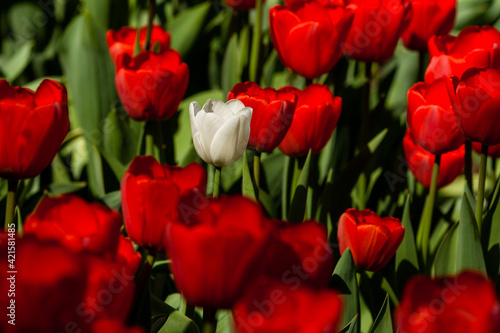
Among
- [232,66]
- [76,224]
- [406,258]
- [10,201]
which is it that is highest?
[76,224]

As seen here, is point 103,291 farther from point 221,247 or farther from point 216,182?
point 216,182

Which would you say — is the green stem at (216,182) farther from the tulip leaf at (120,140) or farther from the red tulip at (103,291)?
the tulip leaf at (120,140)

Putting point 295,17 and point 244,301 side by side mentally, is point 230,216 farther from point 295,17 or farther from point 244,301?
point 295,17

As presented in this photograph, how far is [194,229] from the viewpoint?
20.5 inches

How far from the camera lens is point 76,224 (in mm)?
632

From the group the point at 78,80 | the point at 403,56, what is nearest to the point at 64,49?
the point at 78,80

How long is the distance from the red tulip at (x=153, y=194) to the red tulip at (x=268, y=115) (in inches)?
8.3

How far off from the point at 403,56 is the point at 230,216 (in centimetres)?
167

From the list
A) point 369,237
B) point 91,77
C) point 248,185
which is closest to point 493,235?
point 369,237

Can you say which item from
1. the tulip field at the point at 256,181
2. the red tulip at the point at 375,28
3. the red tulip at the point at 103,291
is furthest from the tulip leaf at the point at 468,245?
the red tulip at the point at 103,291

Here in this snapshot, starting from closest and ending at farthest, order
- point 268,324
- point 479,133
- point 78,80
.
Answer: point 268,324
point 479,133
point 78,80

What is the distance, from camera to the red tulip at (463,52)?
3.63 ft

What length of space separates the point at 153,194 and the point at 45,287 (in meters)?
0.24

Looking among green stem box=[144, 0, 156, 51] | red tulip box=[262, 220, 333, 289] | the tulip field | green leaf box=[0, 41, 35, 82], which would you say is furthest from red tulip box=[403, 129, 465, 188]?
green leaf box=[0, 41, 35, 82]
